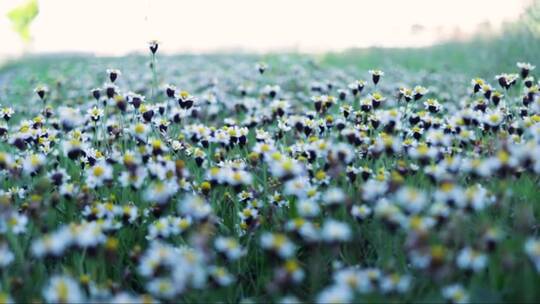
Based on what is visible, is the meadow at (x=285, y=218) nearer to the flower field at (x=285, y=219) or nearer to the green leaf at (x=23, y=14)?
the flower field at (x=285, y=219)

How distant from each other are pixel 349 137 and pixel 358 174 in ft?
0.69

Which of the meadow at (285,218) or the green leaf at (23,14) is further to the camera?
the green leaf at (23,14)

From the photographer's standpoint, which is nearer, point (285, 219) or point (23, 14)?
point (285, 219)

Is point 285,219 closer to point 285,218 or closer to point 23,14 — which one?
point 285,218

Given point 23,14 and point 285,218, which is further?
point 23,14

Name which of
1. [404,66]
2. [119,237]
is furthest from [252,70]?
[119,237]

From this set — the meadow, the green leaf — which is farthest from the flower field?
the green leaf

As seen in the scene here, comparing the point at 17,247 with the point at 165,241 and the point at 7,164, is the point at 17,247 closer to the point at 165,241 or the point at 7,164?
the point at 7,164

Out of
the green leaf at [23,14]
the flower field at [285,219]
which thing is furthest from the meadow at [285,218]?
the green leaf at [23,14]

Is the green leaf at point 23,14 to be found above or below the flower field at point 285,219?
above

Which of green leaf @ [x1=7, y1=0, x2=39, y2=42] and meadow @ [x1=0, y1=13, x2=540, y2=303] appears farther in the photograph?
green leaf @ [x1=7, y1=0, x2=39, y2=42]

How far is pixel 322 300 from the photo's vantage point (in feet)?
6.59

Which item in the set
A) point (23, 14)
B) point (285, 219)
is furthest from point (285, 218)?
point (23, 14)

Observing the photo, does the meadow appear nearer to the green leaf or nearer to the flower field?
the flower field
